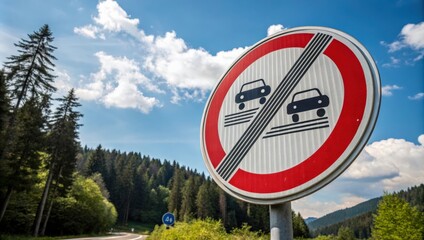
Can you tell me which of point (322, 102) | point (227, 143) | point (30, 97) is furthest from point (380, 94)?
point (30, 97)

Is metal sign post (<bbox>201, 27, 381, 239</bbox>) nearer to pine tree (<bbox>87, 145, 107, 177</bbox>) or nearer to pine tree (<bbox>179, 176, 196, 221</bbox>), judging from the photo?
pine tree (<bbox>179, 176, 196, 221</bbox>)

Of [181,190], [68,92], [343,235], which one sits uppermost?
[68,92]

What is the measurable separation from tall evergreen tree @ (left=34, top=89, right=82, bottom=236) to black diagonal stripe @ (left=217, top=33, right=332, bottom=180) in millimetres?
27327

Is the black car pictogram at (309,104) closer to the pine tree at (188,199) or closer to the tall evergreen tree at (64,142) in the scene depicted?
the tall evergreen tree at (64,142)

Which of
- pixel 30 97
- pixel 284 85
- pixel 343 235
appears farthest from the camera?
pixel 343 235

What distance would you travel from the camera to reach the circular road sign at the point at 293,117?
2.03m

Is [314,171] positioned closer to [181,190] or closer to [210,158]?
[210,158]

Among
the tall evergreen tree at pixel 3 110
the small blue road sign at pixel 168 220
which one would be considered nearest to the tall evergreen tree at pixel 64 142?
the tall evergreen tree at pixel 3 110

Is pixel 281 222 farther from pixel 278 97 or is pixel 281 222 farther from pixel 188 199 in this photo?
pixel 188 199

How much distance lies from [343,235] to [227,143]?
3085 inches

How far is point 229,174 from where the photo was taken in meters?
2.53

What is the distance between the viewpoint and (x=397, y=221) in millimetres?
26766

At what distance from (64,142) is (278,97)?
2845 centimetres

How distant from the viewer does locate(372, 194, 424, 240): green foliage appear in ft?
84.8
